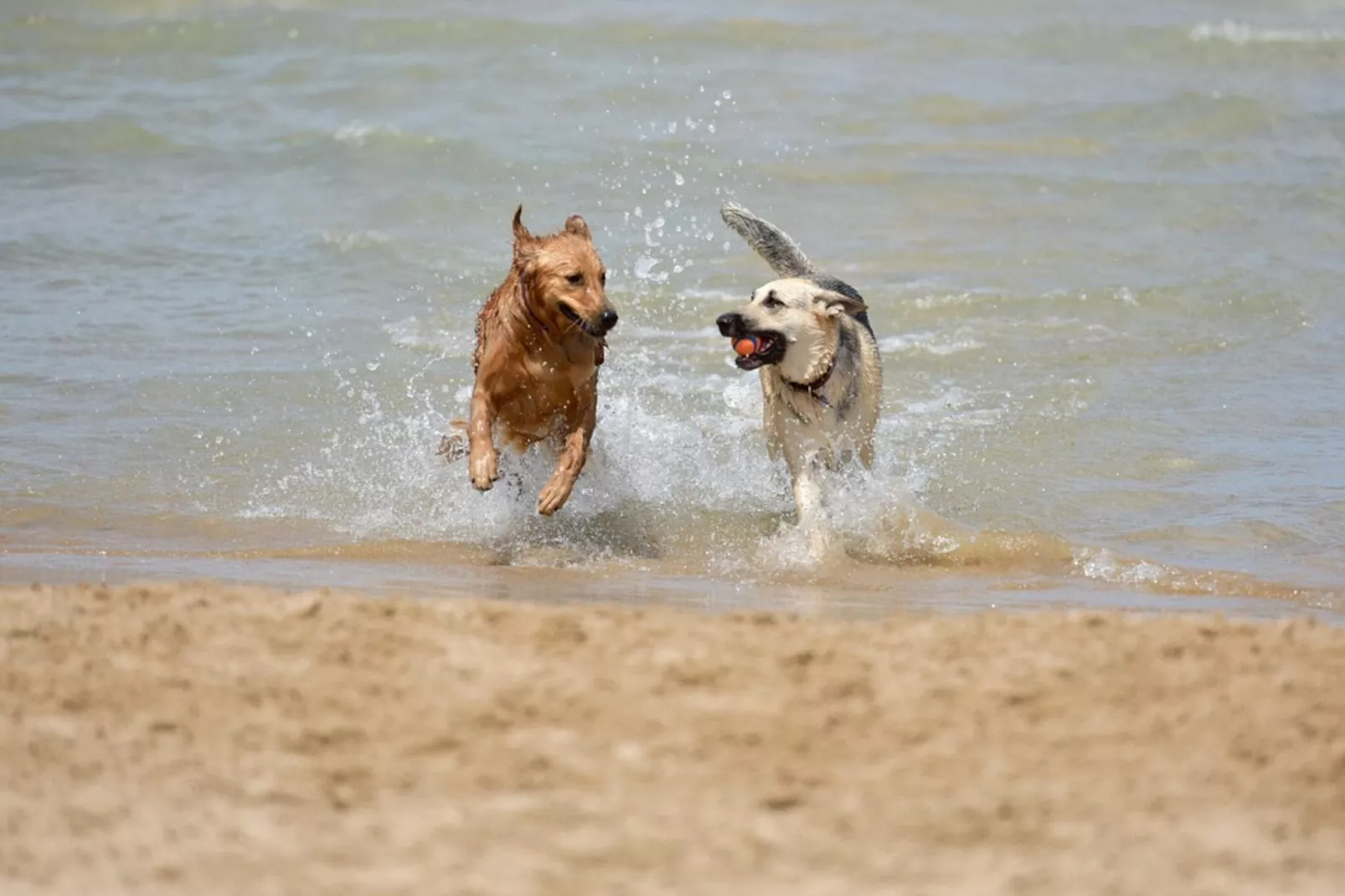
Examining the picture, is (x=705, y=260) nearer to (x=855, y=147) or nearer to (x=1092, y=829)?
(x=855, y=147)

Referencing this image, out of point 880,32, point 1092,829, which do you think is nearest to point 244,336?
point 1092,829

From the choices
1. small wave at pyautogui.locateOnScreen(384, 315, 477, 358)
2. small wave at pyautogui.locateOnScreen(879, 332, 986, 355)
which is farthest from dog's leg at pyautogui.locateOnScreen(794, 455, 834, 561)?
small wave at pyautogui.locateOnScreen(384, 315, 477, 358)

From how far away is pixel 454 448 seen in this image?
7.71 m

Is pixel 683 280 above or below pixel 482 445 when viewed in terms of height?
above

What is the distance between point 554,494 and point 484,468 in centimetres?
30

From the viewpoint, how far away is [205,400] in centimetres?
939

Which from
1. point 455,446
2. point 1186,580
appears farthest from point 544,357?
point 1186,580

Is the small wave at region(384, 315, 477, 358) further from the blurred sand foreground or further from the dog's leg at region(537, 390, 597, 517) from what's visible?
the blurred sand foreground

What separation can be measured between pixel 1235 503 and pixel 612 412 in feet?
9.69

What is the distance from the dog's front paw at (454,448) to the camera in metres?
7.71

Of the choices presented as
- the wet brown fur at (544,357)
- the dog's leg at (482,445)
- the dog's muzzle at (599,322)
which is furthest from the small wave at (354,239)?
the dog's muzzle at (599,322)

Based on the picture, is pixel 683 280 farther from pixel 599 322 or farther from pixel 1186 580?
pixel 1186 580

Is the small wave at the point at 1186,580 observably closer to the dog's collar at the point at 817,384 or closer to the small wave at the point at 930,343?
the dog's collar at the point at 817,384

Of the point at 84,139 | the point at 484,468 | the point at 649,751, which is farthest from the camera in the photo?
the point at 84,139
